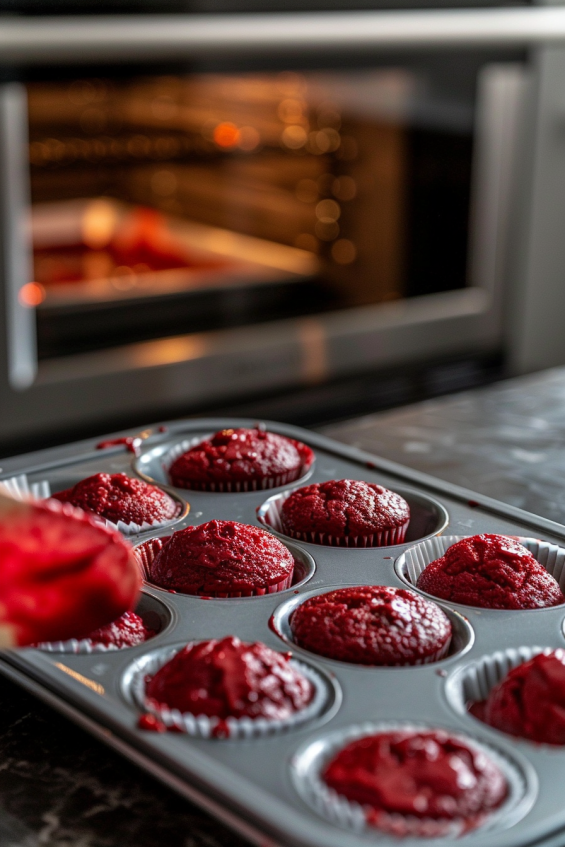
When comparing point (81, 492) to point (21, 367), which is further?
point (21, 367)

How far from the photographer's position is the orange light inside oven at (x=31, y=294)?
79.6 inches

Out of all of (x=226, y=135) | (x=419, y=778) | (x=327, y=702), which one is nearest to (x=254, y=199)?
(x=226, y=135)

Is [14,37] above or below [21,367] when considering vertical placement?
above

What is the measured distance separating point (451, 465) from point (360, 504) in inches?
10.7

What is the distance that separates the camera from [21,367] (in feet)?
6.75

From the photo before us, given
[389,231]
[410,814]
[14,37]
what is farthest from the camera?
[389,231]

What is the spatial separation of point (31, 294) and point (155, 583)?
1215 millimetres

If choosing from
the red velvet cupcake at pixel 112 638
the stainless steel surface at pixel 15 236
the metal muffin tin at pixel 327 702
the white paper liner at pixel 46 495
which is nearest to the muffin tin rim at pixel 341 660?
the metal muffin tin at pixel 327 702

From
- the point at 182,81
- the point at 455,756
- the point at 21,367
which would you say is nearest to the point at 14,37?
the point at 182,81

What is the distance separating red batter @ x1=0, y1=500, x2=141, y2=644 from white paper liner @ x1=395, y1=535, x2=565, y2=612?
44 cm

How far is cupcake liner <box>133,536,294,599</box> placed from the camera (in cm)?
97

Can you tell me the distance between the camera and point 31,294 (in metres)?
2.09

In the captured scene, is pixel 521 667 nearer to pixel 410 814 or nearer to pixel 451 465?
pixel 410 814

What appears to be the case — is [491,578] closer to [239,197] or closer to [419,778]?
[419,778]
